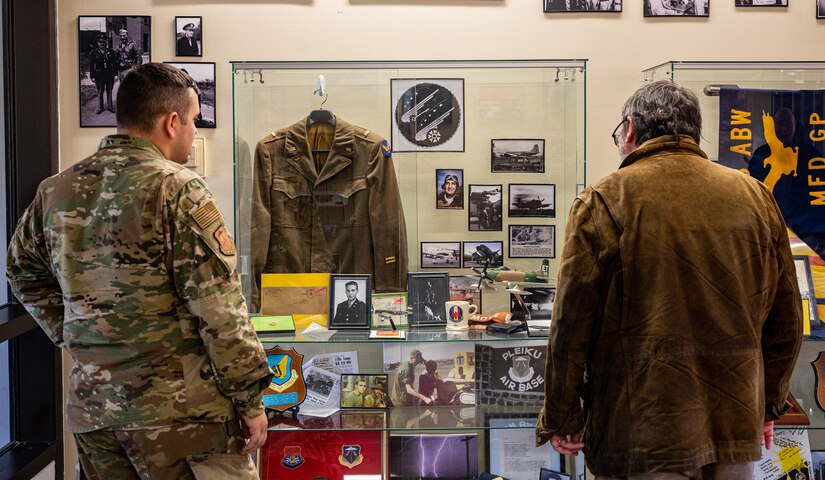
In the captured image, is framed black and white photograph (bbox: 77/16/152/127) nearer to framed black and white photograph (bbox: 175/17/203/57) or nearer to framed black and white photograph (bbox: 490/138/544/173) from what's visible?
framed black and white photograph (bbox: 175/17/203/57)

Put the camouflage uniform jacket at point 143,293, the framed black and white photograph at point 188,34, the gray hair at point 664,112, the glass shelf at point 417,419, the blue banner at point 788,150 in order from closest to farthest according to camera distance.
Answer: the camouflage uniform jacket at point 143,293 < the gray hair at point 664,112 < the glass shelf at point 417,419 < the blue banner at point 788,150 < the framed black and white photograph at point 188,34

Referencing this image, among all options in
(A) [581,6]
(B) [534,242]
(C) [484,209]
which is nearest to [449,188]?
(C) [484,209]

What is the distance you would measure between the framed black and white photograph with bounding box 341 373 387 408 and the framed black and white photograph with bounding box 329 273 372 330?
195 mm

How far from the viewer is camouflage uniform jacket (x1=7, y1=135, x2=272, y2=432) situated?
1701mm

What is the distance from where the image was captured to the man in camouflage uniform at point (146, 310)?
1703 mm

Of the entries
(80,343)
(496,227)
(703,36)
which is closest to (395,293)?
(496,227)

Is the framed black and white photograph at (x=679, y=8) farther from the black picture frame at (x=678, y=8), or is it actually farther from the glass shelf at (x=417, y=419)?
the glass shelf at (x=417, y=419)

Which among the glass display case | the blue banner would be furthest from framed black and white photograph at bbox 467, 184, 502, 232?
the blue banner

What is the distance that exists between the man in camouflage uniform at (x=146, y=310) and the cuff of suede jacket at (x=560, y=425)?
717 millimetres

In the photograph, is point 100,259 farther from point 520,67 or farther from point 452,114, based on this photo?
point 520,67

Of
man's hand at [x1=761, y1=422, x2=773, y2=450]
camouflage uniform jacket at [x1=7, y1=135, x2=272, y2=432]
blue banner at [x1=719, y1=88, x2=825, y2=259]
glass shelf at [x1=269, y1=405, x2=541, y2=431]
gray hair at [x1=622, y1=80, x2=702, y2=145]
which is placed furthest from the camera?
blue banner at [x1=719, y1=88, x2=825, y2=259]

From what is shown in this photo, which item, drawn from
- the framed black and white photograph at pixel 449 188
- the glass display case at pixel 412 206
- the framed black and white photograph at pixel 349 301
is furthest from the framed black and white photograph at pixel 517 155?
the framed black and white photograph at pixel 349 301

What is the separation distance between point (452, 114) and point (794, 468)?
1954 millimetres

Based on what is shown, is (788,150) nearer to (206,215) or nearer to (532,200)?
(532,200)
